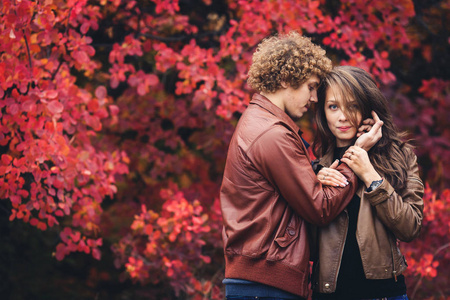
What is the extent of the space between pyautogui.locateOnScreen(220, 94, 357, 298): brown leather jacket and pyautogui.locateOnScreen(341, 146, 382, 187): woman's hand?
0.08 meters

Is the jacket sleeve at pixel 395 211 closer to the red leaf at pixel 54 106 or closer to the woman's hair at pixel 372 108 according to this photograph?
the woman's hair at pixel 372 108

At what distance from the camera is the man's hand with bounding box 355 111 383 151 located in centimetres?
276

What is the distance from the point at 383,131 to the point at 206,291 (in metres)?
2.38

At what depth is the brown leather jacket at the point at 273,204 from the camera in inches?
95.7

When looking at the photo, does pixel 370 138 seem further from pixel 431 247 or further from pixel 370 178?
pixel 431 247

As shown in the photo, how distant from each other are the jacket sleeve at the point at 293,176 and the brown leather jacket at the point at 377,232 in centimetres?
20

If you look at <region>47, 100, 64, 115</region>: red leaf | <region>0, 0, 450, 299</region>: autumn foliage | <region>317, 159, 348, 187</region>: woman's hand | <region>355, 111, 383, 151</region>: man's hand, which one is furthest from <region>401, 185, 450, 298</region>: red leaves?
<region>47, 100, 64, 115</region>: red leaf

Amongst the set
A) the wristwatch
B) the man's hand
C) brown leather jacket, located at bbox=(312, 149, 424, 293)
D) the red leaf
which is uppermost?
the red leaf

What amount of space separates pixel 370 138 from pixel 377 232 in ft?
1.75

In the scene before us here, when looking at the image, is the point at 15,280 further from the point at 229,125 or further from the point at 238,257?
the point at 238,257

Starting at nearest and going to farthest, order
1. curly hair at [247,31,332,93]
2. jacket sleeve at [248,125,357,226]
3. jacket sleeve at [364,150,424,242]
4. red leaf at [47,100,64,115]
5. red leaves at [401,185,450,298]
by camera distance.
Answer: jacket sleeve at [248,125,357,226]
jacket sleeve at [364,150,424,242]
curly hair at [247,31,332,93]
red leaf at [47,100,64,115]
red leaves at [401,185,450,298]

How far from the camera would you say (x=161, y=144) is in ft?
19.2

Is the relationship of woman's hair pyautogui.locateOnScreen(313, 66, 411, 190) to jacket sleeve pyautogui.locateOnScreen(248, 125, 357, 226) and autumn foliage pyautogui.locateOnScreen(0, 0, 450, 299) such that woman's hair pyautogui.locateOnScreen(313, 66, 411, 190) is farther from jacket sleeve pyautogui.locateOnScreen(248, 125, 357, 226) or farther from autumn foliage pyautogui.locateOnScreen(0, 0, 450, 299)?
autumn foliage pyautogui.locateOnScreen(0, 0, 450, 299)

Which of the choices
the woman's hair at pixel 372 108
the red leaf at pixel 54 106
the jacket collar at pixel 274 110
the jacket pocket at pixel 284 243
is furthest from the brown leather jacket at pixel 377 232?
the red leaf at pixel 54 106
